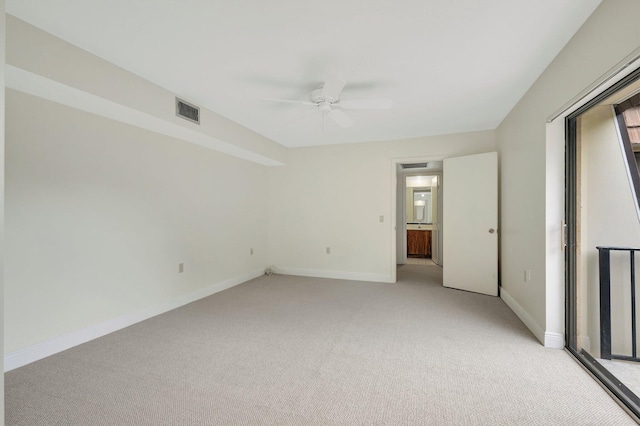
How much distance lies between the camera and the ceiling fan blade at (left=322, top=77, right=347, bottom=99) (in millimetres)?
2171

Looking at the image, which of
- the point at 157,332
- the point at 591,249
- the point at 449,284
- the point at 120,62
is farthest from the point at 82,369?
the point at 449,284

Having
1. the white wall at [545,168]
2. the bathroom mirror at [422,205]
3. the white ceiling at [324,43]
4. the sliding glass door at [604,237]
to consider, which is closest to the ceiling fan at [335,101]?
the white ceiling at [324,43]

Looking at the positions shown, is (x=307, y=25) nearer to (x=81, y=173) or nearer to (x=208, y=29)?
(x=208, y=29)

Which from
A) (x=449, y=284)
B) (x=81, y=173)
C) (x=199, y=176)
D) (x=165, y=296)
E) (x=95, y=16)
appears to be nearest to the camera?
(x=95, y=16)

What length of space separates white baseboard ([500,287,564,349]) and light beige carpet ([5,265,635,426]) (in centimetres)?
8

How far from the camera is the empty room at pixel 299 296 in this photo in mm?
1710

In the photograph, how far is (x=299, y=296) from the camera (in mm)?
3928

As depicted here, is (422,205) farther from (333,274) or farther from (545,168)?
(545,168)

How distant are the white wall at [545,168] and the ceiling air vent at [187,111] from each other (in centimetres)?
334

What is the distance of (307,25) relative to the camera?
6.05 feet

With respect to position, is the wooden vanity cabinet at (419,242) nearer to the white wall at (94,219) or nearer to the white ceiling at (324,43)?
the white ceiling at (324,43)

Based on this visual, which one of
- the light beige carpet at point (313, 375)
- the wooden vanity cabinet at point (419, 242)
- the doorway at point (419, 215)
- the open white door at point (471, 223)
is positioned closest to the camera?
the light beige carpet at point (313, 375)

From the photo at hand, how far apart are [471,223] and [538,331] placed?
1806 millimetres

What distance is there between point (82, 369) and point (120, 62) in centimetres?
238
